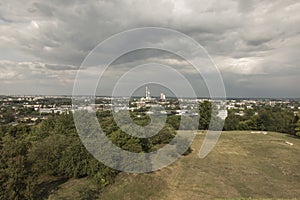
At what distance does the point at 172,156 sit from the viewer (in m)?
22.6

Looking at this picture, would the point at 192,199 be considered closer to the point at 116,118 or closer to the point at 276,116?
the point at 116,118

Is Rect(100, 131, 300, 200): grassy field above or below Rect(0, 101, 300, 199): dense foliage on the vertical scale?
below

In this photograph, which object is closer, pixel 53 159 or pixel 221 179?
pixel 53 159

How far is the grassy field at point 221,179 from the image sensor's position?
14.6 m

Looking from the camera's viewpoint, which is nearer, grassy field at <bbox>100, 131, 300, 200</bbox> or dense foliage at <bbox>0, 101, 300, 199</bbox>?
dense foliage at <bbox>0, 101, 300, 199</bbox>

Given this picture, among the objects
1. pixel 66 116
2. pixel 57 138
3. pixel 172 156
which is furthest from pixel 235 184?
pixel 66 116

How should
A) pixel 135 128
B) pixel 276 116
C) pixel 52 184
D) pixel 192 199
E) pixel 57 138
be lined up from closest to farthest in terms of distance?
pixel 192 199 < pixel 52 184 < pixel 135 128 < pixel 57 138 < pixel 276 116

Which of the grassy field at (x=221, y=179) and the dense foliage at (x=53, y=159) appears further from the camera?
the grassy field at (x=221, y=179)

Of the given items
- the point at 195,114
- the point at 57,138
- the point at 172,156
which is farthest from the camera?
the point at 195,114

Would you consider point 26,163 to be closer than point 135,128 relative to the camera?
Yes

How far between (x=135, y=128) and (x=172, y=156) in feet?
22.0

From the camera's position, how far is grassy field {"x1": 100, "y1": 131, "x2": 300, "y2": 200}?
14648 millimetres

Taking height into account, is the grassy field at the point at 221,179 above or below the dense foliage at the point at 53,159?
below

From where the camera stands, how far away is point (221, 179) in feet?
57.5
